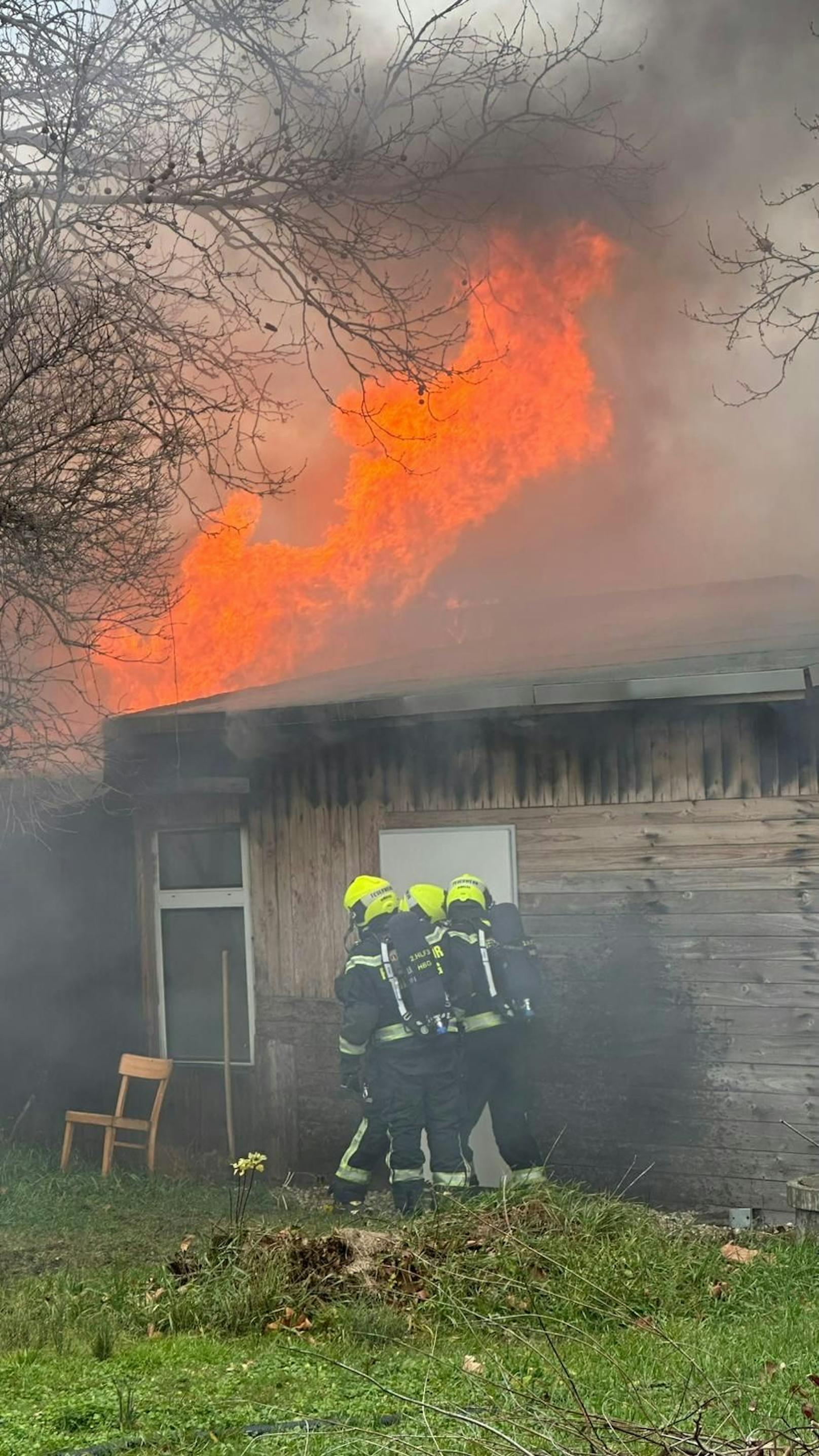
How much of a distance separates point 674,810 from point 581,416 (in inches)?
235

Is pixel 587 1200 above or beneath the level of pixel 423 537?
beneath

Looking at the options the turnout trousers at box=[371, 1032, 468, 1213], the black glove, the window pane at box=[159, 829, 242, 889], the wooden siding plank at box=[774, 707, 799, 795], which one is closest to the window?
the window pane at box=[159, 829, 242, 889]

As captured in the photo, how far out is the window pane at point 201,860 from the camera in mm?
10578

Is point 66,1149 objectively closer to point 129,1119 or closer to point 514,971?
point 129,1119

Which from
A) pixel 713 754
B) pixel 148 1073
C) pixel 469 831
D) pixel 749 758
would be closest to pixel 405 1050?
pixel 469 831

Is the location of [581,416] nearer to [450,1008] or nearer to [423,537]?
[423,537]

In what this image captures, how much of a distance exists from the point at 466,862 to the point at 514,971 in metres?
1.09

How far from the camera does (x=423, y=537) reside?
50.8ft

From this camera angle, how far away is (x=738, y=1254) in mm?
6684

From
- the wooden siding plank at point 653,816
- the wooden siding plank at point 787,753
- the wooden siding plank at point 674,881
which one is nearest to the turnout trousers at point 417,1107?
the wooden siding plank at point 674,881

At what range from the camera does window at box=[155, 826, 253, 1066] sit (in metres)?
10.5

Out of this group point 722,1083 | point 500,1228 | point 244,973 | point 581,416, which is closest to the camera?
point 500,1228

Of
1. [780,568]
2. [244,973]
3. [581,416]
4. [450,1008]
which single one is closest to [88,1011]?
[244,973]

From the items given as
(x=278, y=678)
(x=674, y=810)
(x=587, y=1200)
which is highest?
(x=278, y=678)
